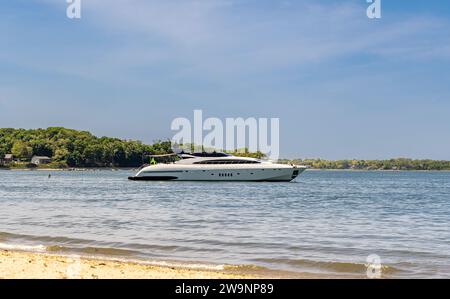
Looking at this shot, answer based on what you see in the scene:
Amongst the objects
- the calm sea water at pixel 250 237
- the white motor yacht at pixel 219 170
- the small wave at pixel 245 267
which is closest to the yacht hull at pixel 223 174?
the white motor yacht at pixel 219 170

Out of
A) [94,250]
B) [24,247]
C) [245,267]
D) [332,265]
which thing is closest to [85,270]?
[245,267]

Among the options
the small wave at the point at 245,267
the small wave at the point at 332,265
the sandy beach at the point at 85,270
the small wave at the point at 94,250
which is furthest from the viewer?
the small wave at the point at 94,250

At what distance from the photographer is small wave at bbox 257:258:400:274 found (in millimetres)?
17516

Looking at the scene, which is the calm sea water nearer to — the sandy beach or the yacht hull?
the sandy beach

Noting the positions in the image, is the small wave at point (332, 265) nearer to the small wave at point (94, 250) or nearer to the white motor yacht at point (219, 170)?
the small wave at point (94, 250)

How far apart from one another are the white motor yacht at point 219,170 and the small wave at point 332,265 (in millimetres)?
71800

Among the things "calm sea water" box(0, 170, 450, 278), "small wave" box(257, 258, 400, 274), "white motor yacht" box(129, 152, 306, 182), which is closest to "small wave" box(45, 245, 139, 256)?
"calm sea water" box(0, 170, 450, 278)

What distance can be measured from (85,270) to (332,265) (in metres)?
7.67

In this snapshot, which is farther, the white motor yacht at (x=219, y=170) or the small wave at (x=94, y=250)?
the white motor yacht at (x=219, y=170)

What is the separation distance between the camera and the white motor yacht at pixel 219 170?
299ft

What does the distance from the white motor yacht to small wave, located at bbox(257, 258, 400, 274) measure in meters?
71.8

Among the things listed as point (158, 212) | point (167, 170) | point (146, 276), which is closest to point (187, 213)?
point (158, 212)
